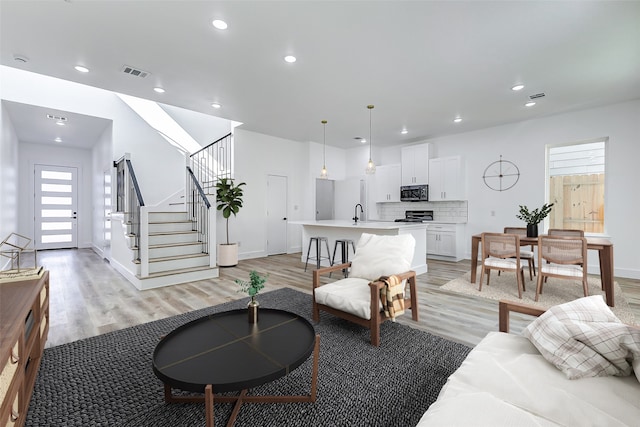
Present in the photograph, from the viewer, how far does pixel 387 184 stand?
786cm

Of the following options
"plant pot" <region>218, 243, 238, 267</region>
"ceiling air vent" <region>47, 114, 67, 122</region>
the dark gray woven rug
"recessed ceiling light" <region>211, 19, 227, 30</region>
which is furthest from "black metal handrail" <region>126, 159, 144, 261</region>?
"recessed ceiling light" <region>211, 19, 227, 30</region>

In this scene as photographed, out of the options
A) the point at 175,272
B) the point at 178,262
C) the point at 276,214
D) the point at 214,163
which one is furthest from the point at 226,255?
the point at 214,163

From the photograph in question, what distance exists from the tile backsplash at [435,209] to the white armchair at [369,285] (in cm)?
436

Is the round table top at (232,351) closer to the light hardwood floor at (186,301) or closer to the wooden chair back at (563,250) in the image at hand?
the light hardwood floor at (186,301)

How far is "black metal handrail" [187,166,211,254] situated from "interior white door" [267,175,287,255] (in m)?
1.98

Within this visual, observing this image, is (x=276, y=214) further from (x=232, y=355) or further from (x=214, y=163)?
(x=232, y=355)

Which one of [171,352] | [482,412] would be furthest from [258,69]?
[482,412]

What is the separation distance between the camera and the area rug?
3.55 metres

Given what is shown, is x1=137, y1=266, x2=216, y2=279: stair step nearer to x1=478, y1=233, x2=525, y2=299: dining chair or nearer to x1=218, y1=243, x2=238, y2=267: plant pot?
x1=218, y1=243, x2=238, y2=267: plant pot

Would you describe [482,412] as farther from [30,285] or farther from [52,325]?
[52,325]

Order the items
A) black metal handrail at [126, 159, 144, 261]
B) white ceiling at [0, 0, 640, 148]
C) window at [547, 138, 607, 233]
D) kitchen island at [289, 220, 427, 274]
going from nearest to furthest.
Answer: white ceiling at [0, 0, 640, 148]
black metal handrail at [126, 159, 144, 261]
kitchen island at [289, 220, 427, 274]
window at [547, 138, 607, 233]

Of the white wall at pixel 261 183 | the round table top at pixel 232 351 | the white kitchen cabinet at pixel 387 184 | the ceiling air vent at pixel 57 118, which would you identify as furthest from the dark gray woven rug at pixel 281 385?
the ceiling air vent at pixel 57 118

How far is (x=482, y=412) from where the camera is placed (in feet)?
3.53

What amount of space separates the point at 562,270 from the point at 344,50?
383cm
